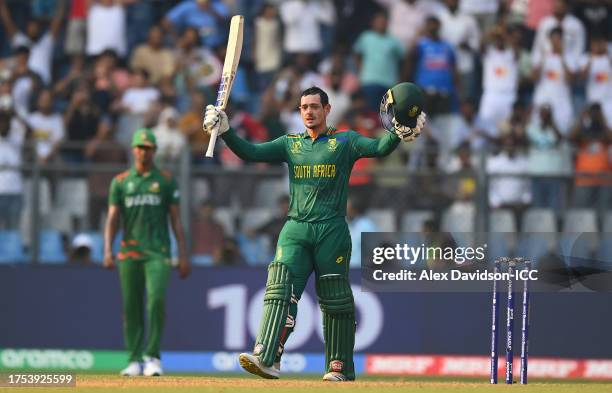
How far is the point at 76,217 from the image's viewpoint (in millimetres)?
17266

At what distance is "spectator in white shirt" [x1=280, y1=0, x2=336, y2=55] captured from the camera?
20.7m

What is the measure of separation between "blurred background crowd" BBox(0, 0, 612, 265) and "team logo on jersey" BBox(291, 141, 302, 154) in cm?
558

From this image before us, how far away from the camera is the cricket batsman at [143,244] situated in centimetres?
1466

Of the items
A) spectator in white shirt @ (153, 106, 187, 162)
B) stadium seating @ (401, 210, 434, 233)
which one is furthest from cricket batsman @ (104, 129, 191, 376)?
spectator in white shirt @ (153, 106, 187, 162)

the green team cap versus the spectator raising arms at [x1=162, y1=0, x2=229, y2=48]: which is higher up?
the spectator raising arms at [x1=162, y1=0, x2=229, y2=48]

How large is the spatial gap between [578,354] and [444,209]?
2262 mm

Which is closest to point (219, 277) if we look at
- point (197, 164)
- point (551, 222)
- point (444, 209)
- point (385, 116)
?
point (197, 164)

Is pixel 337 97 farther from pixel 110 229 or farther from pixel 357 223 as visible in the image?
pixel 110 229

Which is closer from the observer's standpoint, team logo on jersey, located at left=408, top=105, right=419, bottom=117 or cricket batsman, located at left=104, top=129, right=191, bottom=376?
team logo on jersey, located at left=408, top=105, right=419, bottom=117

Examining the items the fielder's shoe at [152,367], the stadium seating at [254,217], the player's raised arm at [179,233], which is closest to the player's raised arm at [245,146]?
the player's raised arm at [179,233]

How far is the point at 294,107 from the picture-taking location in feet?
56.4

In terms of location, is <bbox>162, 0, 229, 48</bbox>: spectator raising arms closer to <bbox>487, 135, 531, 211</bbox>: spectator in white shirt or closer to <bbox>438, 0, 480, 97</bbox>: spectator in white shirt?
<bbox>438, 0, 480, 97</bbox>: spectator in white shirt

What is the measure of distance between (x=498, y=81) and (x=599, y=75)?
1.38 meters

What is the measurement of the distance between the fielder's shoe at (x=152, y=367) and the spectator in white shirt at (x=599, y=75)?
25.9ft
